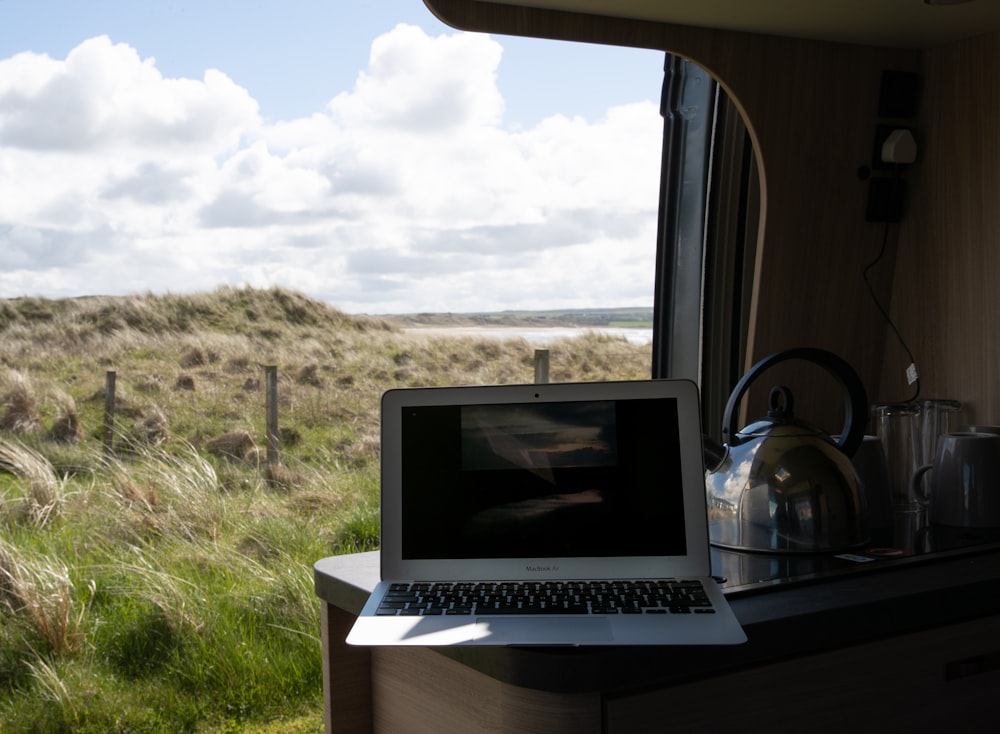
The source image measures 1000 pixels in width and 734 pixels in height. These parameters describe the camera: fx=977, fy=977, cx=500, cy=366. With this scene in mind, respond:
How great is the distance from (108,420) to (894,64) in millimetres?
3514

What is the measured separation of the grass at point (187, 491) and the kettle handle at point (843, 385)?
173cm

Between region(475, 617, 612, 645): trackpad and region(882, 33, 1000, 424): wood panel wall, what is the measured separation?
3.44 feet

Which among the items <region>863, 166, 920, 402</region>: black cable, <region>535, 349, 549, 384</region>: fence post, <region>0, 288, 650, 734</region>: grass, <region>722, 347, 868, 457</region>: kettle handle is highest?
<region>863, 166, 920, 402</region>: black cable

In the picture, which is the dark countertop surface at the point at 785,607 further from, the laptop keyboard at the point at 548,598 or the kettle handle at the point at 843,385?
the kettle handle at the point at 843,385

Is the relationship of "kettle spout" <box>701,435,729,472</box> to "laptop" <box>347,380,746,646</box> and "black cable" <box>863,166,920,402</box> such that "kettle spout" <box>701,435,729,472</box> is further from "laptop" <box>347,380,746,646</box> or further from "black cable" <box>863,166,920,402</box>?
"black cable" <box>863,166,920,402</box>

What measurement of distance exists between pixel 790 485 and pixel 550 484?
0.34 metres

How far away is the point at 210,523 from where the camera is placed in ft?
11.4

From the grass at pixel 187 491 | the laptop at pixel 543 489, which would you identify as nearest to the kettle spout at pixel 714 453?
the laptop at pixel 543 489

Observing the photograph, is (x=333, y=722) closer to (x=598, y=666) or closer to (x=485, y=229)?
(x=598, y=666)

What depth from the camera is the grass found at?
265cm

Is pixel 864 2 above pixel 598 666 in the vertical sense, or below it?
above

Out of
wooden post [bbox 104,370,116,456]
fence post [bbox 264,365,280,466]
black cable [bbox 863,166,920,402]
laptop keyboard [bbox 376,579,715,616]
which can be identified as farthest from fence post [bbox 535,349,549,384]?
laptop keyboard [bbox 376,579,715,616]

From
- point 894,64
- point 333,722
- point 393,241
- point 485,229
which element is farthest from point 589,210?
point 333,722

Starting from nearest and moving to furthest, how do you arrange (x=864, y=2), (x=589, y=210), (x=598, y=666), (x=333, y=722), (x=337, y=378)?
(x=598, y=666) → (x=333, y=722) → (x=864, y=2) → (x=337, y=378) → (x=589, y=210)
